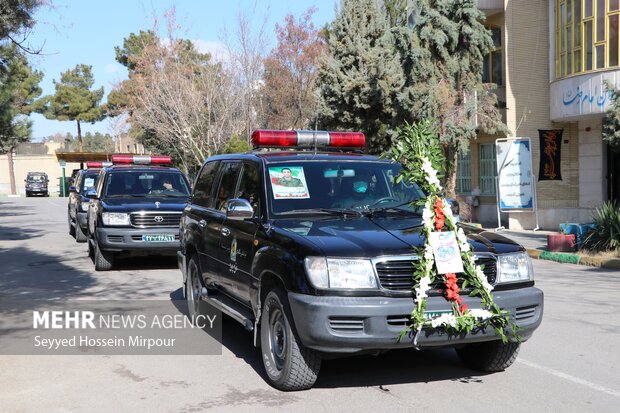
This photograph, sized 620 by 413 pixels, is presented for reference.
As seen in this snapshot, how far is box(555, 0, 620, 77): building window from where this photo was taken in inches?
721

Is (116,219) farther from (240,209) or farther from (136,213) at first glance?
(240,209)

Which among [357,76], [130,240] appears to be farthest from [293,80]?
[130,240]

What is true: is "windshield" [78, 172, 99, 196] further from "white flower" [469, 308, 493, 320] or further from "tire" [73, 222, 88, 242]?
"white flower" [469, 308, 493, 320]

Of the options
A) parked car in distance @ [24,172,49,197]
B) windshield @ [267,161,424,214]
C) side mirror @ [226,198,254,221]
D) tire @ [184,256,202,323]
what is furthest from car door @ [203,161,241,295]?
parked car in distance @ [24,172,49,197]

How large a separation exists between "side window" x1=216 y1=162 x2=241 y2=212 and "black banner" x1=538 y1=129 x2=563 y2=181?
15469mm

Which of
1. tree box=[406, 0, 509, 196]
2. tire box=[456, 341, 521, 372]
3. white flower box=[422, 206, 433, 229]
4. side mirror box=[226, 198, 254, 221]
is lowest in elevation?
tire box=[456, 341, 521, 372]

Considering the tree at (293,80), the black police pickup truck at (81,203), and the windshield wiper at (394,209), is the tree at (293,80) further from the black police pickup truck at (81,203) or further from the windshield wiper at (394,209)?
the windshield wiper at (394,209)

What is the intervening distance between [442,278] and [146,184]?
30.3 ft

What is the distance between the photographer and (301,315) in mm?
4891

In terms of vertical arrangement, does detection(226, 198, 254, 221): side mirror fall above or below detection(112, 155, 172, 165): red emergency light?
below

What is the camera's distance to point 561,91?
19953 mm

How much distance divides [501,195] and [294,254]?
16.5 meters

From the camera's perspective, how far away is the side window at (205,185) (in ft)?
25.6

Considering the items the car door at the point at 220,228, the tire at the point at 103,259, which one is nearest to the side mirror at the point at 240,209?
the car door at the point at 220,228
